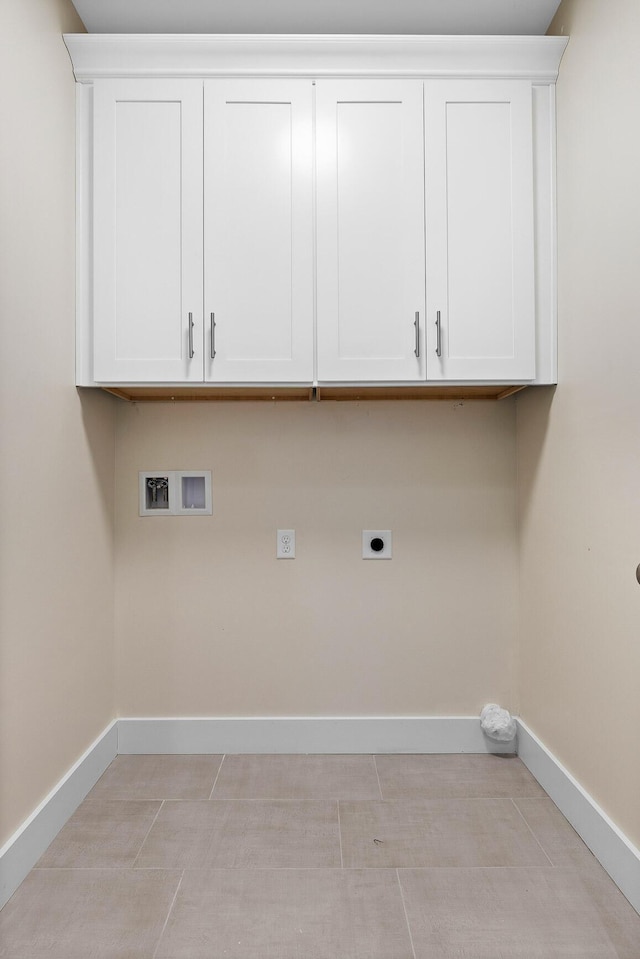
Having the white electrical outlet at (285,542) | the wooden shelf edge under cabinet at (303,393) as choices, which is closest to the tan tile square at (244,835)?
the white electrical outlet at (285,542)

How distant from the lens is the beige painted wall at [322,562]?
7.39ft

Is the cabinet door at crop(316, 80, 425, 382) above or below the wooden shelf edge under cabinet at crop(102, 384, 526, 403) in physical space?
above

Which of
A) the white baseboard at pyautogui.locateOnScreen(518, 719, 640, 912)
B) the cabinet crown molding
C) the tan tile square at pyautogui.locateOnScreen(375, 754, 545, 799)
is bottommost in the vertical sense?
the tan tile square at pyautogui.locateOnScreen(375, 754, 545, 799)

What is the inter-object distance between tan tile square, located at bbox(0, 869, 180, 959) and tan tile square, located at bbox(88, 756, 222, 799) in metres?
0.38

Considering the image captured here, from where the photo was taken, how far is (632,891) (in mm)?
→ 1451

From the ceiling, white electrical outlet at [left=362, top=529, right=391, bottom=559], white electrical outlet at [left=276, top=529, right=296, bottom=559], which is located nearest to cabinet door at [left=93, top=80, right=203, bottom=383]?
the ceiling

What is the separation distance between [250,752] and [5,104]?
7.18 ft

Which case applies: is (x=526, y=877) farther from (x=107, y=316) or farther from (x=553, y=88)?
(x=553, y=88)

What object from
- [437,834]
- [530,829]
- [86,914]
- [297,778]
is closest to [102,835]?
[86,914]

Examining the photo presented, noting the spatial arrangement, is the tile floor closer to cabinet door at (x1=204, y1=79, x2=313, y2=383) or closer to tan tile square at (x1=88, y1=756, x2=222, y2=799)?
tan tile square at (x1=88, y1=756, x2=222, y2=799)

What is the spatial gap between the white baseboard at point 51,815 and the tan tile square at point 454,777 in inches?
38.7

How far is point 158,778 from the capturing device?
6.73ft

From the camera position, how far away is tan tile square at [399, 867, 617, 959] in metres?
1.32

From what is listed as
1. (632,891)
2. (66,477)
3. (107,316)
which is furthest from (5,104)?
(632,891)
